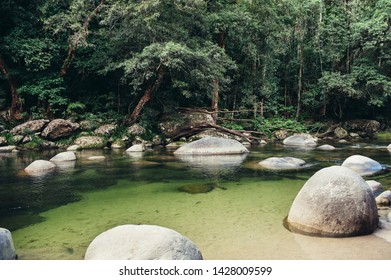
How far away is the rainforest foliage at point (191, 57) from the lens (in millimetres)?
17219

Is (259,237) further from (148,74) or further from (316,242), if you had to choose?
(148,74)

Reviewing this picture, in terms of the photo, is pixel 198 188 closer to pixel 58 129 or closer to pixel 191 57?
pixel 191 57

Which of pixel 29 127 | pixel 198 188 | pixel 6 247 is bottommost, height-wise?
pixel 198 188

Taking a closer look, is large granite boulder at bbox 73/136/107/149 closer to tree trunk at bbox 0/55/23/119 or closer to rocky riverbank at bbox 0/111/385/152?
rocky riverbank at bbox 0/111/385/152

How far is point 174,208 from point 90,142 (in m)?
12.3

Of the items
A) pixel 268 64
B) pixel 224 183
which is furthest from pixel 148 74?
pixel 268 64

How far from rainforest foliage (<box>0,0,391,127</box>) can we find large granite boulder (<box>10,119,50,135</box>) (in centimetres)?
143

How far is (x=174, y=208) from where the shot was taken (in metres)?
6.25

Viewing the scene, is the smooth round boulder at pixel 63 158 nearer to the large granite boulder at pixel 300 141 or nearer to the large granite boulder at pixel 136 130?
the large granite boulder at pixel 136 130

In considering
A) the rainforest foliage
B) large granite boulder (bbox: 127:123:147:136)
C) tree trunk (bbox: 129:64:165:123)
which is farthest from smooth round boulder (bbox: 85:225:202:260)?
tree trunk (bbox: 129:64:165:123)

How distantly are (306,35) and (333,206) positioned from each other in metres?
25.4

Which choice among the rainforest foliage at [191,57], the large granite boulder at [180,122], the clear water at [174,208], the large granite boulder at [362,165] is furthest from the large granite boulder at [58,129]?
the large granite boulder at [362,165]

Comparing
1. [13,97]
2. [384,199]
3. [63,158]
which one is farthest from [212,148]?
[13,97]

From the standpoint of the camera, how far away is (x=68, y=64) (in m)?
19.5
